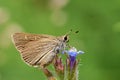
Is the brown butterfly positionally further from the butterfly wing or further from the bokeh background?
the bokeh background

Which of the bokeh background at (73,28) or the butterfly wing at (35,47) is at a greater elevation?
the bokeh background at (73,28)

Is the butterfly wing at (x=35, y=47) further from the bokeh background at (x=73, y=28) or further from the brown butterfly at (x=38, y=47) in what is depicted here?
the bokeh background at (x=73, y=28)

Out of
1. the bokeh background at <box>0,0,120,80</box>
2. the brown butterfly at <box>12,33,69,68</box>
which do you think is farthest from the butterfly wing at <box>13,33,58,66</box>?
the bokeh background at <box>0,0,120,80</box>

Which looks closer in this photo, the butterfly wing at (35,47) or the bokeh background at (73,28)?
the butterfly wing at (35,47)

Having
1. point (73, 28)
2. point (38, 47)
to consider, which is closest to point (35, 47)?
point (38, 47)

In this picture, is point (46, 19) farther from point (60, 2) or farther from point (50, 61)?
point (50, 61)

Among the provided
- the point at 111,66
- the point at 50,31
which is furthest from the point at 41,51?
the point at 50,31

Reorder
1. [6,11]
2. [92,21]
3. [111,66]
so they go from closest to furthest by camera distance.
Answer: [111,66], [92,21], [6,11]

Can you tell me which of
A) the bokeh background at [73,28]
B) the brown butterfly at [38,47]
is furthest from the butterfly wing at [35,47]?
the bokeh background at [73,28]
